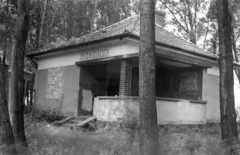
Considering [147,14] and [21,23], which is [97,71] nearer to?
[21,23]

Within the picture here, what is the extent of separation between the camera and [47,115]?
43.3 feet

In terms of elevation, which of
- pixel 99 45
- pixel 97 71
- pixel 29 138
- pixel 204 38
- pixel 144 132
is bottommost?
pixel 29 138

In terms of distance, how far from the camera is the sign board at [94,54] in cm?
1198

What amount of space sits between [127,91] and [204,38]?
17.8 m

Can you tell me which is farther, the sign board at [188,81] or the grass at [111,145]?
the sign board at [188,81]

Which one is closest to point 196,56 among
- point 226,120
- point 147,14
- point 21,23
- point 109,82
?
point 109,82

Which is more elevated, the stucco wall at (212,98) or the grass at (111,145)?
the stucco wall at (212,98)

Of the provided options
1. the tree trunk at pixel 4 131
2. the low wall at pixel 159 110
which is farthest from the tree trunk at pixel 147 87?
the low wall at pixel 159 110

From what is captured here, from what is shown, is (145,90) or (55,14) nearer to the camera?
(145,90)

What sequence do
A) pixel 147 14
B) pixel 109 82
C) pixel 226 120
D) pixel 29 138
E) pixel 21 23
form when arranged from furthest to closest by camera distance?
pixel 109 82
pixel 29 138
pixel 21 23
pixel 226 120
pixel 147 14

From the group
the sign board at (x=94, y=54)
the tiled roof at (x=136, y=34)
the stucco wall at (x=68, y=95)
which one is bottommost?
the stucco wall at (x=68, y=95)

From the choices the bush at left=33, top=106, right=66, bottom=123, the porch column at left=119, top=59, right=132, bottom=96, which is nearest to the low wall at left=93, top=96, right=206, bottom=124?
the porch column at left=119, top=59, right=132, bottom=96

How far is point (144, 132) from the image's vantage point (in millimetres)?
5891

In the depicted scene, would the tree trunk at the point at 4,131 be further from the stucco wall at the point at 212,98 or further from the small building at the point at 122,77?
the stucco wall at the point at 212,98
